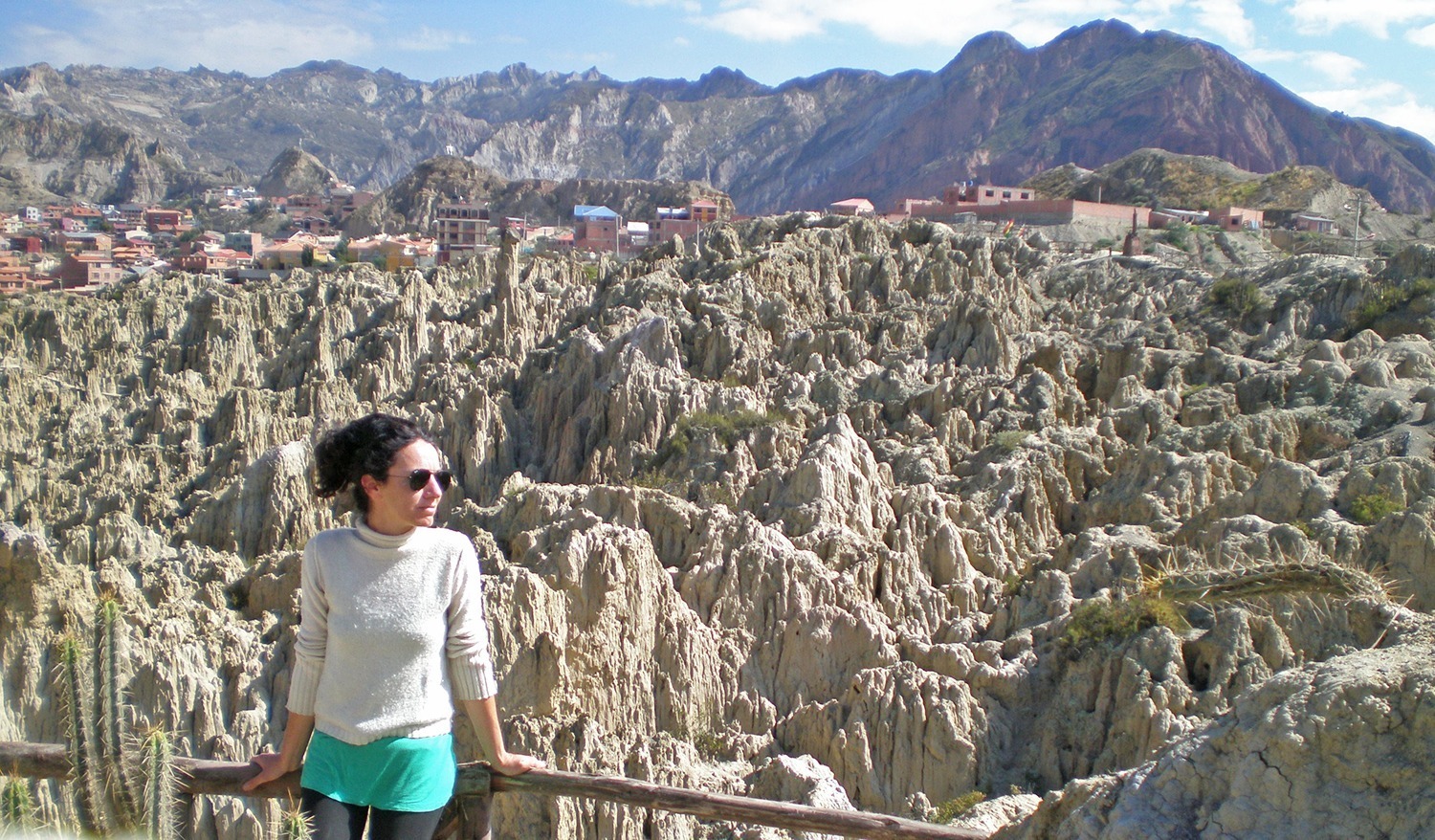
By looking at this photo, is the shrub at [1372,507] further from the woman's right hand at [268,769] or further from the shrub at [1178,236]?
the shrub at [1178,236]

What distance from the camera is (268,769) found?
4316 millimetres

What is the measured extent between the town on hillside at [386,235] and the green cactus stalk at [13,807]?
28947 millimetres

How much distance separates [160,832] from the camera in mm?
4102

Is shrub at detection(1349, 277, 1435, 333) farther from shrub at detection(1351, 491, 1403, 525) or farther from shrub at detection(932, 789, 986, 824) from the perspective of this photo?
shrub at detection(932, 789, 986, 824)

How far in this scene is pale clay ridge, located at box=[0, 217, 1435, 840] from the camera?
33.7 feet

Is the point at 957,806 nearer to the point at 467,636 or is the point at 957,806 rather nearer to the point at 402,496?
the point at 467,636

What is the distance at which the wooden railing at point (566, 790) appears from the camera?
14.8 ft

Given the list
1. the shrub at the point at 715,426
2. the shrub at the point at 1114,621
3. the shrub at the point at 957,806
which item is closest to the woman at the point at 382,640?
the shrub at the point at 957,806

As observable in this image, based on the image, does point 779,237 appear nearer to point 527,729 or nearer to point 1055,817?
point 527,729

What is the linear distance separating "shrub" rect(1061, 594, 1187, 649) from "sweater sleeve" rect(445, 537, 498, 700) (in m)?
8.80

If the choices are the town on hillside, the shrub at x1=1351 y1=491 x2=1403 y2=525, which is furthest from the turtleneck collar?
the town on hillside

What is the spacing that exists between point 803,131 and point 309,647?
145613mm

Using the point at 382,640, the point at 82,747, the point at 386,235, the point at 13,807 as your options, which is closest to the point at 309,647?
the point at 382,640

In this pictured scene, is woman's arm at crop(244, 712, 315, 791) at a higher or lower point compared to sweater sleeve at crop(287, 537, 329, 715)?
lower
